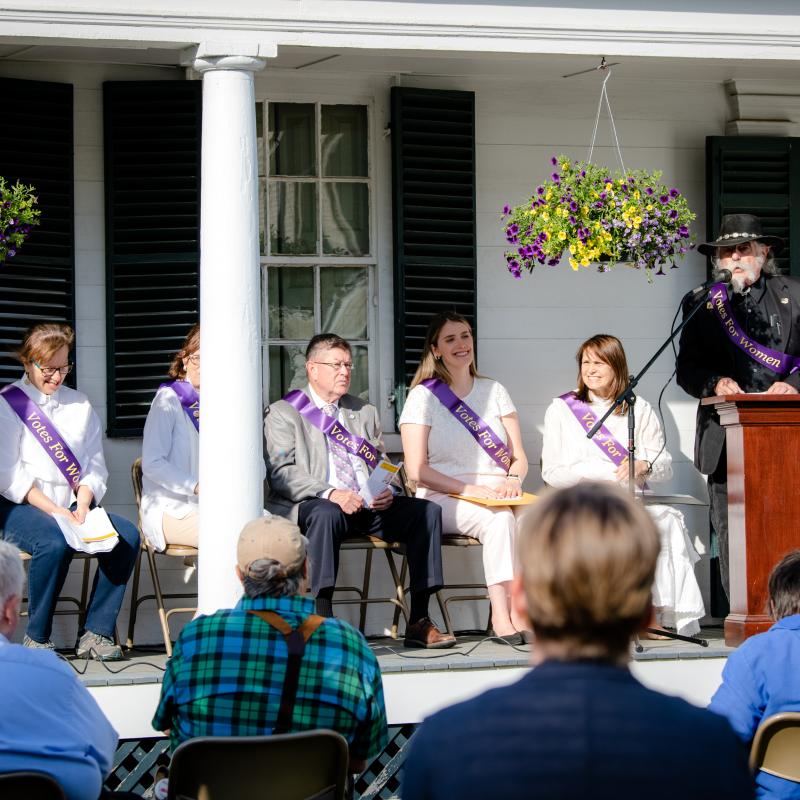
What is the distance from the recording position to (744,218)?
6.07 meters

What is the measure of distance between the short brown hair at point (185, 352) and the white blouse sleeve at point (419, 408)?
1001 mm

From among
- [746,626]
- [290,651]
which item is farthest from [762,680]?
[746,626]

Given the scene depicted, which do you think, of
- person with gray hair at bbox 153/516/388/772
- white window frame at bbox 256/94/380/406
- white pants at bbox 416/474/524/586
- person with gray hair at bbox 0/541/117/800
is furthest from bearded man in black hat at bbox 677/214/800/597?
person with gray hair at bbox 0/541/117/800

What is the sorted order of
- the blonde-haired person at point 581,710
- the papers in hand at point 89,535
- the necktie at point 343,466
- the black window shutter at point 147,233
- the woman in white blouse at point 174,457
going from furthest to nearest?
the black window shutter at point 147,233 < the necktie at point 343,466 < the woman in white blouse at point 174,457 < the papers in hand at point 89,535 < the blonde-haired person at point 581,710

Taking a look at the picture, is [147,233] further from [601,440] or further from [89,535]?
[601,440]

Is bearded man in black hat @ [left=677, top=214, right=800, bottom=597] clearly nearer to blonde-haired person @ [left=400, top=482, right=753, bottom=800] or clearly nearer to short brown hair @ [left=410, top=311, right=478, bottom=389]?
short brown hair @ [left=410, top=311, right=478, bottom=389]

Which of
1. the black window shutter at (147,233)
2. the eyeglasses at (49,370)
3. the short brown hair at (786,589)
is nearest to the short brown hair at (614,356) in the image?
the black window shutter at (147,233)

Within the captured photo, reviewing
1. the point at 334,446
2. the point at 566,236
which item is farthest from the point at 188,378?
the point at 566,236

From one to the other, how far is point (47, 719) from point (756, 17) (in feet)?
14.3

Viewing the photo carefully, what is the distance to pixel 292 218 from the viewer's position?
6.95m

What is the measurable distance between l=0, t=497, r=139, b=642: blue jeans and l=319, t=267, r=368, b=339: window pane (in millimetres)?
1722

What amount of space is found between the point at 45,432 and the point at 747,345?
3.10 metres

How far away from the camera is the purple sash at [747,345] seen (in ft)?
19.8

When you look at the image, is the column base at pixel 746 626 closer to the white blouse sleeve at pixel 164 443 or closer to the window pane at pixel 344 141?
the white blouse sleeve at pixel 164 443
